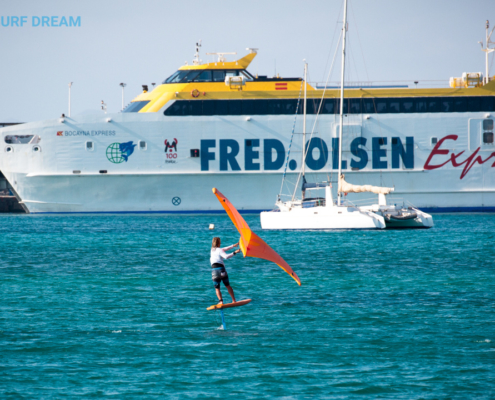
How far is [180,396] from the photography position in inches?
391

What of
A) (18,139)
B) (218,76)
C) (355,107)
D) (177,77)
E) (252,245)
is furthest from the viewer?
(177,77)

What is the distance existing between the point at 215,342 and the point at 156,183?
30.2 metres

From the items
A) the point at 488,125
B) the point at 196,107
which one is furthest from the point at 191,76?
the point at 488,125

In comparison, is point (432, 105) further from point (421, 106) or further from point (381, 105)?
point (381, 105)

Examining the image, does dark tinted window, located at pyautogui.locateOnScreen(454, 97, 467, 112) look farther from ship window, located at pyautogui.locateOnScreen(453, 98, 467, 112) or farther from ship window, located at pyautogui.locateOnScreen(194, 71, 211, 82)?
ship window, located at pyautogui.locateOnScreen(194, 71, 211, 82)

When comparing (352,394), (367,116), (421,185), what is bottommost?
(352,394)

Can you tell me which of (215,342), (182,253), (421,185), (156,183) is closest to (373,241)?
(182,253)

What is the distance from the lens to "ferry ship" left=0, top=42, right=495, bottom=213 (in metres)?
42.1

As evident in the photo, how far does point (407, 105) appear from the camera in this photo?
1704 inches

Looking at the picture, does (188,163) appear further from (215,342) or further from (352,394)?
(352,394)

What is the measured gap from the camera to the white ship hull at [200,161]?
1655 inches

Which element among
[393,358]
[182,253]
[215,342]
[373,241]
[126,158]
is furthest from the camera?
[126,158]

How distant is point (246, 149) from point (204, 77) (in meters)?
5.69

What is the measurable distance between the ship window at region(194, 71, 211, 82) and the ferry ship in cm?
40
